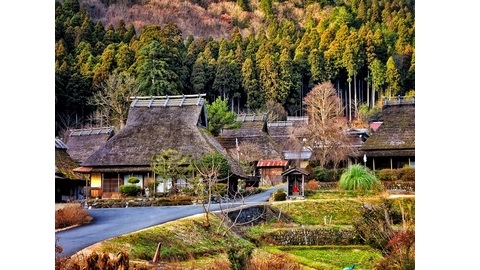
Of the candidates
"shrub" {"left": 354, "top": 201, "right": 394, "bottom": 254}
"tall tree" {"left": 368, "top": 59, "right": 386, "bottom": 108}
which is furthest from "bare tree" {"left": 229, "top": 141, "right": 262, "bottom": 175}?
"tall tree" {"left": 368, "top": 59, "right": 386, "bottom": 108}

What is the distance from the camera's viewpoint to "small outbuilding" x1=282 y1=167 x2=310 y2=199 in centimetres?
1250

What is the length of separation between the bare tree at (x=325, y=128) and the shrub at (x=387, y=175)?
583 millimetres

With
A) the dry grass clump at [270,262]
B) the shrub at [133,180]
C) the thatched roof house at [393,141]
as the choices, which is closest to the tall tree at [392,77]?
the thatched roof house at [393,141]

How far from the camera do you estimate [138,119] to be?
43.7 ft

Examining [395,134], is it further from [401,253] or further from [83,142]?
[83,142]

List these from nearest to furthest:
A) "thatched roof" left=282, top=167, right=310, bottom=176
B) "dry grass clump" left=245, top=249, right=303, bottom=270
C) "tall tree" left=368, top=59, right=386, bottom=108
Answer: "dry grass clump" left=245, top=249, right=303, bottom=270
"thatched roof" left=282, top=167, right=310, bottom=176
"tall tree" left=368, top=59, right=386, bottom=108

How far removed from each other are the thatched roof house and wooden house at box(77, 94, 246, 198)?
6.72ft

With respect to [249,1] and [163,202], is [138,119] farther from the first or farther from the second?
[249,1]

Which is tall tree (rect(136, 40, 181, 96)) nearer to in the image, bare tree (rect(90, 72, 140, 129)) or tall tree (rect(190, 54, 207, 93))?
bare tree (rect(90, 72, 140, 129))

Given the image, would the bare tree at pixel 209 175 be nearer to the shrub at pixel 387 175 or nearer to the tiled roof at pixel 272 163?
the tiled roof at pixel 272 163
